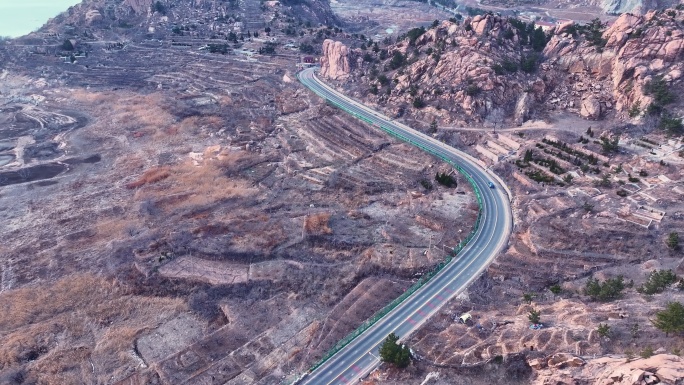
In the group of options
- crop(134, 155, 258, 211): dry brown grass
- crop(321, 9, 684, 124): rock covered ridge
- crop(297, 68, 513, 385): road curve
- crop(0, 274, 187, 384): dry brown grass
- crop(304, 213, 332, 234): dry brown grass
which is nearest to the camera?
crop(297, 68, 513, 385): road curve

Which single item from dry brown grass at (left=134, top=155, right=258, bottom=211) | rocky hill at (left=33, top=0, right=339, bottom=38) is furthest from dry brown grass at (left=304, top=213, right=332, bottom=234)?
rocky hill at (left=33, top=0, right=339, bottom=38)

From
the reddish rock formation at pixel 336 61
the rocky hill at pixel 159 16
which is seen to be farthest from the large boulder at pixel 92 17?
the reddish rock formation at pixel 336 61

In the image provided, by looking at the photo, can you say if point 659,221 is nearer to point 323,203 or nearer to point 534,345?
point 534,345

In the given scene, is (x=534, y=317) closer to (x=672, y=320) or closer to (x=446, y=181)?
(x=672, y=320)

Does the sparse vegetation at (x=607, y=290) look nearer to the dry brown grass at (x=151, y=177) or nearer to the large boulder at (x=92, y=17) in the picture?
the dry brown grass at (x=151, y=177)

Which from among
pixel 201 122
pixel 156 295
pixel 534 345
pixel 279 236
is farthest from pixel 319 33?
pixel 534 345

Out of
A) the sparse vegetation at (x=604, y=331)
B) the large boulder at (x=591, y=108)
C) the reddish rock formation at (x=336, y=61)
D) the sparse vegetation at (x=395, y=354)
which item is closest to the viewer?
the sparse vegetation at (x=604, y=331)

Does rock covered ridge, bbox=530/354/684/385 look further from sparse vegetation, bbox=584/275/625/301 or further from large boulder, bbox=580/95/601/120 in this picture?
large boulder, bbox=580/95/601/120
